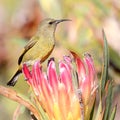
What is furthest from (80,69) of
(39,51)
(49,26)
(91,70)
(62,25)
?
(62,25)

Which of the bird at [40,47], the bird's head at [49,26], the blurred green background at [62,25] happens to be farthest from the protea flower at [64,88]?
the blurred green background at [62,25]

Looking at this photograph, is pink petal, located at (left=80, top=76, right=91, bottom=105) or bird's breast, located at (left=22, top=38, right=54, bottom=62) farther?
bird's breast, located at (left=22, top=38, right=54, bottom=62)

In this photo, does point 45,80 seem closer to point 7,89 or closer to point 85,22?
point 7,89

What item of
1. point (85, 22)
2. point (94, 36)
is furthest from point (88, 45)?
point (85, 22)

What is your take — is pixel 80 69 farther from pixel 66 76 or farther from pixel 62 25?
pixel 62 25

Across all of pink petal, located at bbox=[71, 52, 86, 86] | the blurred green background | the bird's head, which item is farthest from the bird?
the blurred green background

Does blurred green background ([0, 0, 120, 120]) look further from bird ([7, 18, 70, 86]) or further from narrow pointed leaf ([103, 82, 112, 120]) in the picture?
narrow pointed leaf ([103, 82, 112, 120])

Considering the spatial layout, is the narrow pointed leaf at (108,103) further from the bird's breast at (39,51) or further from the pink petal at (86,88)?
the bird's breast at (39,51)
